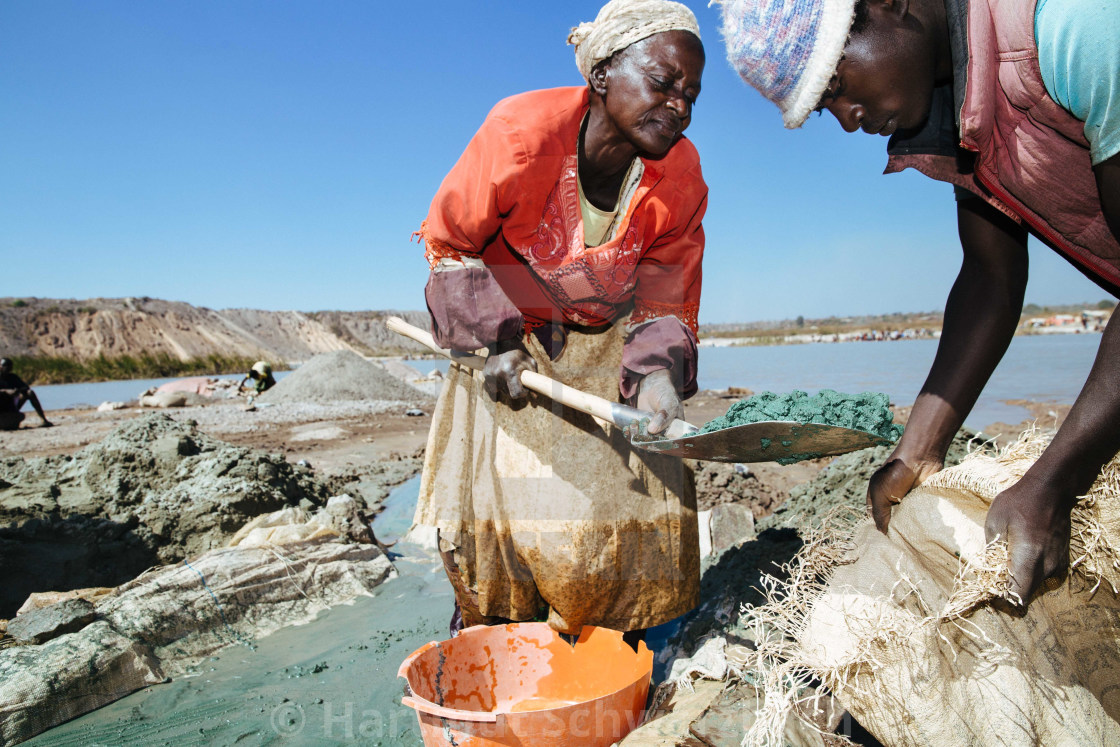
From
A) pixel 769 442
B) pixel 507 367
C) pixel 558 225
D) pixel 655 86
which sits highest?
pixel 655 86

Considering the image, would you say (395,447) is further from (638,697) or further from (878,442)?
(878,442)

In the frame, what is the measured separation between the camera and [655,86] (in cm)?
188

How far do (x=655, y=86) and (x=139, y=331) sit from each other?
46.6 meters

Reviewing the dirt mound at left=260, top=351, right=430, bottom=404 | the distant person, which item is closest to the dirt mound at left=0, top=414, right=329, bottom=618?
the distant person

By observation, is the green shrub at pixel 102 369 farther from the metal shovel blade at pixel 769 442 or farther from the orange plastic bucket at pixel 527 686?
the metal shovel blade at pixel 769 442

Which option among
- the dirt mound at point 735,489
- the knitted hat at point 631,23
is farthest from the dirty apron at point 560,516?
the dirt mound at point 735,489

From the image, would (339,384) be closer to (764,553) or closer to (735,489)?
(735,489)

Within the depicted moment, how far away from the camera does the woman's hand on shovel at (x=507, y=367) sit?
2.10m

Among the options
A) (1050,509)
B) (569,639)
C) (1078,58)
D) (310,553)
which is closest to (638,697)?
(569,639)

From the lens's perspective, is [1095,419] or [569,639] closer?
[1095,419]

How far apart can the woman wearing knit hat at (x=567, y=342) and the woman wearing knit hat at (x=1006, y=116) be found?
0.68m

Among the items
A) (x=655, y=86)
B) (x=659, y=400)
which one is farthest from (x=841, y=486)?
(x=655, y=86)

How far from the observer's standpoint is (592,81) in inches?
79.3

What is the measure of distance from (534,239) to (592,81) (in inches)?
19.9
